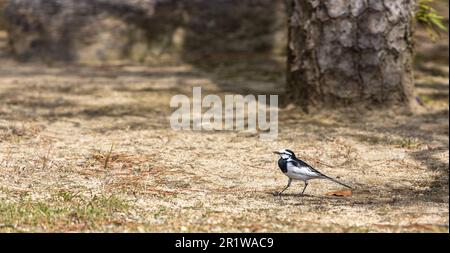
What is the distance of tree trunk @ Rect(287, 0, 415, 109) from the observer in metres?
7.27

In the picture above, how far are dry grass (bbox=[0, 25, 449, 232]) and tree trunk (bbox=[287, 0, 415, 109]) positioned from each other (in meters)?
0.21

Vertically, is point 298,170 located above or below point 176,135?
above

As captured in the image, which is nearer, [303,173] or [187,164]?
[303,173]

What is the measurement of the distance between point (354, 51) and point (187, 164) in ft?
7.84

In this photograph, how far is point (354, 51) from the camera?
732cm

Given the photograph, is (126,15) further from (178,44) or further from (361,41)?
(361,41)

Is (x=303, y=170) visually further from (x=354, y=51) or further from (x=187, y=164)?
(x=354, y=51)

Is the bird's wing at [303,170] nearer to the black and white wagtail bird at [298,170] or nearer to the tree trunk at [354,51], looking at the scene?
the black and white wagtail bird at [298,170]

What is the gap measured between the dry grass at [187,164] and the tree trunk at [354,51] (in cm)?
21

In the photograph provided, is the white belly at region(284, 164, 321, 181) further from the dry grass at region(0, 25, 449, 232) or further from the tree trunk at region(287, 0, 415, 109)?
the tree trunk at region(287, 0, 415, 109)

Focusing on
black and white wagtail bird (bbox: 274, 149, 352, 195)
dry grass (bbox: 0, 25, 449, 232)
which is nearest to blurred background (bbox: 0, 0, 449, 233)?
dry grass (bbox: 0, 25, 449, 232)

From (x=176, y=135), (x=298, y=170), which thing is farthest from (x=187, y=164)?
(x=298, y=170)

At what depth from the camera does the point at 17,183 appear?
15.9ft

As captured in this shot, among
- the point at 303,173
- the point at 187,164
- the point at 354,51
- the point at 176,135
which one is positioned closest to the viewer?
the point at 303,173
